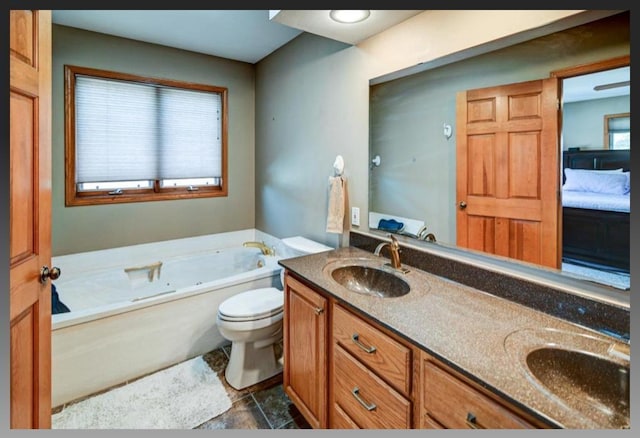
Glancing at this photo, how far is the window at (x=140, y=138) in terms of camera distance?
8.29ft

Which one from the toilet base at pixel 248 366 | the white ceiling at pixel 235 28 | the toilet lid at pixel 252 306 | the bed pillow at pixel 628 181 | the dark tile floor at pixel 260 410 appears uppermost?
the white ceiling at pixel 235 28

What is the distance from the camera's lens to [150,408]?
1.76 metres

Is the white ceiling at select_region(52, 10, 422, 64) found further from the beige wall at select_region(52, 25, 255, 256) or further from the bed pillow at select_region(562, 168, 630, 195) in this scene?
the bed pillow at select_region(562, 168, 630, 195)

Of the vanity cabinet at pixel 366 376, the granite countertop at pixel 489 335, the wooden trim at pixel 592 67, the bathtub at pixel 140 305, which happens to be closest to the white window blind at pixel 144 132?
the bathtub at pixel 140 305

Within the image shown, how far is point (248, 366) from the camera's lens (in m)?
1.98

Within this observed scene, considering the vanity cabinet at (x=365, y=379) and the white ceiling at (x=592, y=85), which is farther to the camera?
the white ceiling at (x=592, y=85)

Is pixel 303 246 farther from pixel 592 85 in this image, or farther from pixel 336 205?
pixel 592 85

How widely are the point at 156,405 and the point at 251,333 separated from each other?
600 mm

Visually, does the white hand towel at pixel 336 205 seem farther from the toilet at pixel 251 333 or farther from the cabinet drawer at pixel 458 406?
the cabinet drawer at pixel 458 406

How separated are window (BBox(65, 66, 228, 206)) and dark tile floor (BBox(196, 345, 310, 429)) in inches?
68.3

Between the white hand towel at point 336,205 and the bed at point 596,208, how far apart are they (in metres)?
1.14

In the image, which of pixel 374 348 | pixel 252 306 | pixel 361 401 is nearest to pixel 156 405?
pixel 252 306

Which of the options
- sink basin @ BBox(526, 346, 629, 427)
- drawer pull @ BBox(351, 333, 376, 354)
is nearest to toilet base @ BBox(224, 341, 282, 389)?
drawer pull @ BBox(351, 333, 376, 354)

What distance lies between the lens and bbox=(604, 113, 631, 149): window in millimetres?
1010
